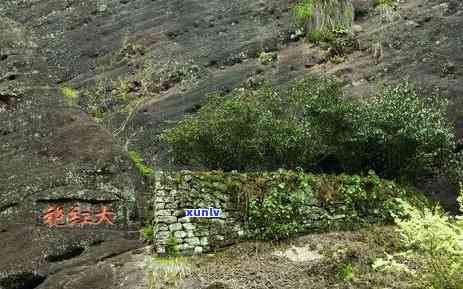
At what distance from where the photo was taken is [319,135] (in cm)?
1614

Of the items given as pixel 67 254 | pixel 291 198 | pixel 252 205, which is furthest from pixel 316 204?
pixel 67 254

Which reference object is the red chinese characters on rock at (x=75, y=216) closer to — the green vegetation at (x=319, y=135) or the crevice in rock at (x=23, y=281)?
the crevice in rock at (x=23, y=281)

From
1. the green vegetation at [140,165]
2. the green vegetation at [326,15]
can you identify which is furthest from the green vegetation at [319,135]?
the green vegetation at [326,15]

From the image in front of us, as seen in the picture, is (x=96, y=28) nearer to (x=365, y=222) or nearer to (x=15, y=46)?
(x=15, y=46)

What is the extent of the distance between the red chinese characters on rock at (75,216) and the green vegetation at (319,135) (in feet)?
11.4

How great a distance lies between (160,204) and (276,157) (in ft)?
14.3

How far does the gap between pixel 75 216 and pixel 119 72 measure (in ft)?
41.6

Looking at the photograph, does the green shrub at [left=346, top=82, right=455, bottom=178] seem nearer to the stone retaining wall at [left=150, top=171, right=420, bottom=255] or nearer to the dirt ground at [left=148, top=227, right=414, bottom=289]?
the stone retaining wall at [left=150, top=171, right=420, bottom=255]

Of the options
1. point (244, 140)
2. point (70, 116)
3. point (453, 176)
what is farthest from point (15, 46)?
point (453, 176)

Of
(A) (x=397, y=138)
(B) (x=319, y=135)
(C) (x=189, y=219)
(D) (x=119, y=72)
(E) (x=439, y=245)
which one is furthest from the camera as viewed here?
(D) (x=119, y=72)

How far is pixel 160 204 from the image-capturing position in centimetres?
→ 1254

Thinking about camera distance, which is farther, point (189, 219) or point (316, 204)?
point (316, 204)

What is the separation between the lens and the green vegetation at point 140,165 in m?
16.1

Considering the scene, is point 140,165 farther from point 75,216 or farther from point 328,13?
point 328,13
